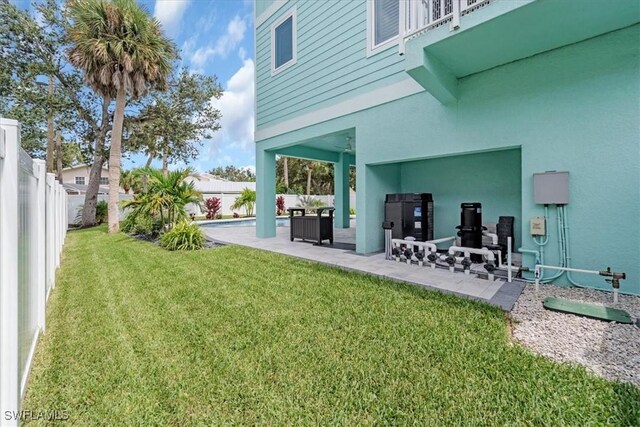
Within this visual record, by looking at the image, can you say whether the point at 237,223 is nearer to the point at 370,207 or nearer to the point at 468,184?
the point at 370,207

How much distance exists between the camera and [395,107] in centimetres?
628

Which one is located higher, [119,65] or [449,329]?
[119,65]

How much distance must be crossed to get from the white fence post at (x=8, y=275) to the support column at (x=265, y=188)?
7.90m

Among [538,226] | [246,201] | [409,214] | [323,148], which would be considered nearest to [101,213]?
[246,201]

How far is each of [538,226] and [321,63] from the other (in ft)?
20.4

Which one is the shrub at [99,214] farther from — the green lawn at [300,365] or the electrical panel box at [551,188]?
the electrical panel box at [551,188]

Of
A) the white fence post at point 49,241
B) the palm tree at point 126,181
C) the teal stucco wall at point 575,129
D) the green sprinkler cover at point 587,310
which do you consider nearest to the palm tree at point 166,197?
the white fence post at point 49,241

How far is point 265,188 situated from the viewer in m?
9.70

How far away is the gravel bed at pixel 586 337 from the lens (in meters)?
2.44

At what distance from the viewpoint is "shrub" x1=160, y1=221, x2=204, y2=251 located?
313 inches

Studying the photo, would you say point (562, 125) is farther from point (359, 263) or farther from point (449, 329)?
point (359, 263)

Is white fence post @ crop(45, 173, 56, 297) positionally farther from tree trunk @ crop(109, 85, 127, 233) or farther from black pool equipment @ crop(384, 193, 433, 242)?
tree trunk @ crop(109, 85, 127, 233)

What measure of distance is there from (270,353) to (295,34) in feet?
28.3

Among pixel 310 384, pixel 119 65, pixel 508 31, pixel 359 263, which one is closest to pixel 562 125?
pixel 508 31
